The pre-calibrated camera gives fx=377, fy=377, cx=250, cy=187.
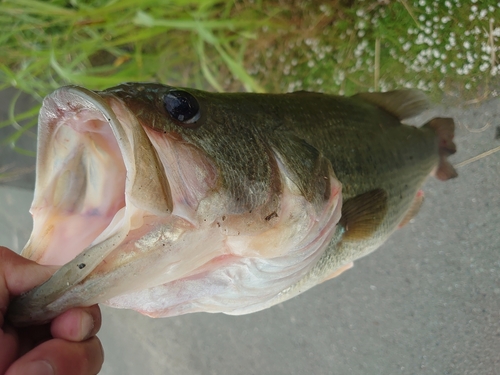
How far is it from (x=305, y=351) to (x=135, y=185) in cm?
173

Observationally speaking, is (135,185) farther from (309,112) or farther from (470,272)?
(470,272)

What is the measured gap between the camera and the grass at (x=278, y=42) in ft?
5.18

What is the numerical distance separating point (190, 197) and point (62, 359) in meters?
0.40

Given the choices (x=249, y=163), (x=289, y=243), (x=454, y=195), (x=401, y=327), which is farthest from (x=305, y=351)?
(x=249, y=163)

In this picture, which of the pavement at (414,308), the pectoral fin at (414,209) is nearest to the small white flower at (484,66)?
the pavement at (414,308)

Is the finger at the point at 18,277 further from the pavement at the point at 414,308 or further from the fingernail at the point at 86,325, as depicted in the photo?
the pavement at the point at 414,308

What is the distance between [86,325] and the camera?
0.76m

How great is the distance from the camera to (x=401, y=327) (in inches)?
70.9

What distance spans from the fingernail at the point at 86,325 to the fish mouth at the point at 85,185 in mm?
92

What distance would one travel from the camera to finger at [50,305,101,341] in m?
0.73

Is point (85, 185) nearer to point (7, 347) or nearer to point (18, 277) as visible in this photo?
point (18, 277)

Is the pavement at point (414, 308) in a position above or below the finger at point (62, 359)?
below

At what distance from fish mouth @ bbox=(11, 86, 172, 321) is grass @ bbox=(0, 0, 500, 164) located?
76 cm

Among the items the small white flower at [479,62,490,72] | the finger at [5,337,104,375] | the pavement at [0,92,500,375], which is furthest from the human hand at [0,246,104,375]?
the small white flower at [479,62,490,72]
